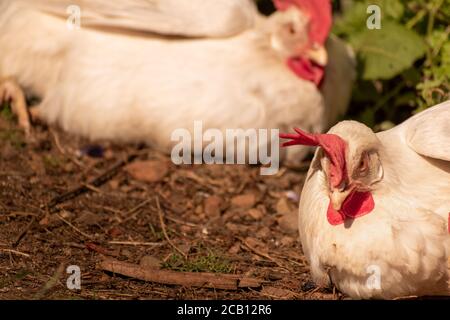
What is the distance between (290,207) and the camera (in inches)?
185

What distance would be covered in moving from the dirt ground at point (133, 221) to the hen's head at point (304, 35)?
2.05 feet

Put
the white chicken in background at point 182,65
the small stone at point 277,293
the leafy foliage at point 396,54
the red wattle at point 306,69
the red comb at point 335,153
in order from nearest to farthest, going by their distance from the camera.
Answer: the red comb at point 335,153 → the small stone at point 277,293 → the white chicken in background at point 182,65 → the red wattle at point 306,69 → the leafy foliage at point 396,54

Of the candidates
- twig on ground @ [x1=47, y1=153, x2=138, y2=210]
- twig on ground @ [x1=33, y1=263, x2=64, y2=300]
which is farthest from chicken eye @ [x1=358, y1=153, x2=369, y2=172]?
twig on ground @ [x1=47, y1=153, x2=138, y2=210]

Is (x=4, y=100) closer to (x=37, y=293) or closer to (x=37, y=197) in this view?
(x=37, y=197)

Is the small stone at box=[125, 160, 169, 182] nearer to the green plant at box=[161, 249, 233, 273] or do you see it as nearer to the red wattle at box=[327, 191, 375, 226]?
the green plant at box=[161, 249, 233, 273]

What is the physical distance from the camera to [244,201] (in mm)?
4738

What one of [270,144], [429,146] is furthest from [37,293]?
[270,144]

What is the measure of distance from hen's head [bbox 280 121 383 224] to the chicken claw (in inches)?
93.9

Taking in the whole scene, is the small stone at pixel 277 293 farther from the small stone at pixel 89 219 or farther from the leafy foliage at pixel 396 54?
the leafy foliage at pixel 396 54

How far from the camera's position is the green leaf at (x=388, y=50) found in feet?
16.9

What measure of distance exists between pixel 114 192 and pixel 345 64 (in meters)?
1.66

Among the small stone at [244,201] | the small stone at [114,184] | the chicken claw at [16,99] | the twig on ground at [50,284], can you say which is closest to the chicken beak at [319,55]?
the small stone at [244,201]

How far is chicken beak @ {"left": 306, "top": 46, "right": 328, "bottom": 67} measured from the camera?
4871mm

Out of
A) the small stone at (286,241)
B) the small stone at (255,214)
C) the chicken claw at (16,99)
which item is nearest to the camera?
the small stone at (286,241)
